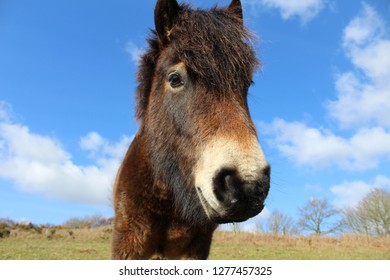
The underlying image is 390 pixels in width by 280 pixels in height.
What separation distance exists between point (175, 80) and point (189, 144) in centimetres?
80

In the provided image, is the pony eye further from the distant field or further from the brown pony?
the distant field

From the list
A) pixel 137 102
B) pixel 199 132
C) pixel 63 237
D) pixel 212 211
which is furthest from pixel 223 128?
pixel 63 237

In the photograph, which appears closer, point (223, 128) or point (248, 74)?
point (223, 128)

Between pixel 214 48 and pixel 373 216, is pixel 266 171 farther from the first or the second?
pixel 373 216

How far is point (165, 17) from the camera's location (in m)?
4.11

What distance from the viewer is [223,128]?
9.62 ft

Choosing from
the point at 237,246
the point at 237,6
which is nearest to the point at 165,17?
the point at 237,6

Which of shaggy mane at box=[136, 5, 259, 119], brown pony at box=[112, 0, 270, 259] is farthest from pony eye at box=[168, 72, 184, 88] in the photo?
shaggy mane at box=[136, 5, 259, 119]

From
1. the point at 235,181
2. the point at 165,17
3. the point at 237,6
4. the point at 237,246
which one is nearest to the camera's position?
the point at 235,181

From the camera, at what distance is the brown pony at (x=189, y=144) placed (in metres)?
2.68

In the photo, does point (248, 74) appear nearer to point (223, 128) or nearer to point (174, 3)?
point (223, 128)

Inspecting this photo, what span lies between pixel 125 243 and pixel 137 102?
1870mm

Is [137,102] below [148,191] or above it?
above

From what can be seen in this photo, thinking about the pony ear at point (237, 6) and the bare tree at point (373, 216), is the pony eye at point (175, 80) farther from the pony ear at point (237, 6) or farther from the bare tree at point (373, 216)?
the bare tree at point (373, 216)
